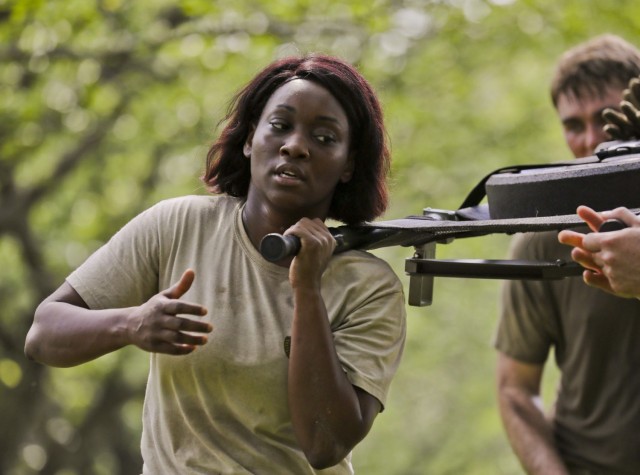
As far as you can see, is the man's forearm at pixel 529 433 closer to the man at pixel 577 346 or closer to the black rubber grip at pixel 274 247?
the man at pixel 577 346

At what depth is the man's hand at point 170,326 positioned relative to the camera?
289 cm

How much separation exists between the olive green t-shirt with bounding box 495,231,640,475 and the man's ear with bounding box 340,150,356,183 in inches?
55.3

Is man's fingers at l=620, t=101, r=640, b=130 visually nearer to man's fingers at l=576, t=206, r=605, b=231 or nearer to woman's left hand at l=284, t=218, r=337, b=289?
man's fingers at l=576, t=206, r=605, b=231

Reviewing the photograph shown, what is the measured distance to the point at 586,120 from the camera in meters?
4.72

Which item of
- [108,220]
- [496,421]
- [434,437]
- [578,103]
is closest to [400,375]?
[434,437]

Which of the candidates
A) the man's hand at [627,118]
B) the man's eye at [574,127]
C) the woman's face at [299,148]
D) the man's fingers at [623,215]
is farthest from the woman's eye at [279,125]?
the man's eye at [574,127]

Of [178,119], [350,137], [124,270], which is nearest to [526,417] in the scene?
[350,137]

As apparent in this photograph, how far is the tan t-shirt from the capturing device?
10.4 ft

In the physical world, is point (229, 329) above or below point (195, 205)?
below

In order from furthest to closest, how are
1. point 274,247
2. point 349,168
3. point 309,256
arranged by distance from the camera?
point 349,168
point 309,256
point 274,247

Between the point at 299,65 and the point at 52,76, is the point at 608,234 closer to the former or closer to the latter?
the point at 299,65

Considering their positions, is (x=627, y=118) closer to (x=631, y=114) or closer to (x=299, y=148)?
(x=631, y=114)

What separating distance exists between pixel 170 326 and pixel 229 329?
13.3 inches

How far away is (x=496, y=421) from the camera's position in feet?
52.8
